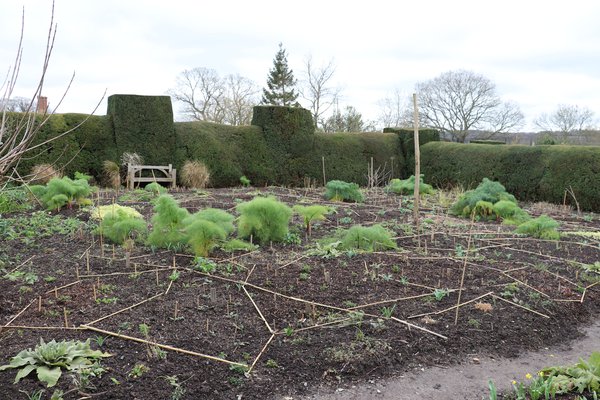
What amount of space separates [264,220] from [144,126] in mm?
8090

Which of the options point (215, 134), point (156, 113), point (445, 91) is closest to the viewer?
point (156, 113)

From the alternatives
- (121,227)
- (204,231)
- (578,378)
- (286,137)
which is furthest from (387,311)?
(286,137)

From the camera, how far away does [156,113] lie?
487 inches

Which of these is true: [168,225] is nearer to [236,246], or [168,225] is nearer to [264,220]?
[236,246]

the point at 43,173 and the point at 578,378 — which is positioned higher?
the point at 43,173

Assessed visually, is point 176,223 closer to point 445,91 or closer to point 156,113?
point 156,113

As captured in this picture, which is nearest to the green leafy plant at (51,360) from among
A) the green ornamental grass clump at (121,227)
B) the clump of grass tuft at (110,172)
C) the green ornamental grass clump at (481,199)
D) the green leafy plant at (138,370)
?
→ the green leafy plant at (138,370)

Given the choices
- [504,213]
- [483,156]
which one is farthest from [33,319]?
[483,156]

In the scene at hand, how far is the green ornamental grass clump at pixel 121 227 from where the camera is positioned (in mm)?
4961

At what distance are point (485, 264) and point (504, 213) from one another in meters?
3.10

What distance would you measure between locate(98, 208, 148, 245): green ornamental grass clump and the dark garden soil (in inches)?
A: 7.0

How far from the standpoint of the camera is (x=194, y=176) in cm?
1216

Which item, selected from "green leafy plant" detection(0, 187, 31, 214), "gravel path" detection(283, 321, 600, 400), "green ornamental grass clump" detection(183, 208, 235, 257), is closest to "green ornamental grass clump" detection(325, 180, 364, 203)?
"green ornamental grass clump" detection(183, 208, 235, 257)

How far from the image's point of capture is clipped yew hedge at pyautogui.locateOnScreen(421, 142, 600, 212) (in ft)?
36.6
